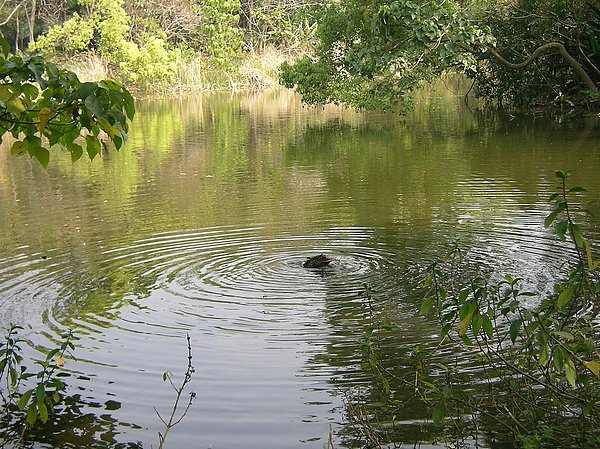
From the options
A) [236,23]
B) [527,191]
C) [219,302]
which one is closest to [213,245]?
[219,302]

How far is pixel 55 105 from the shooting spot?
3656 millimetres

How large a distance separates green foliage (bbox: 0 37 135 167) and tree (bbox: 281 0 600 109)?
7441 millimetres

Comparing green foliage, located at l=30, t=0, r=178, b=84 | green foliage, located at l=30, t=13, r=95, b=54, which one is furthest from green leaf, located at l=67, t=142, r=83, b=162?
green foliage, located at l=30, t=13, r=95, b=54

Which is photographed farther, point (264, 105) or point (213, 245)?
point (264, 105)

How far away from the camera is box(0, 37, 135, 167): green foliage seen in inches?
133

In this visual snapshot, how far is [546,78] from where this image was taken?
24469 millimetres

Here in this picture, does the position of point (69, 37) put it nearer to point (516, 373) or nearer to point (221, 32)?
point (221, 32)

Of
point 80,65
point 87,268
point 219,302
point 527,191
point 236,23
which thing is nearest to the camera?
point 219,302

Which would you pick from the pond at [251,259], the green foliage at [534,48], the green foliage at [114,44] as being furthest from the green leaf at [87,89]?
the green foliage at [114,44]

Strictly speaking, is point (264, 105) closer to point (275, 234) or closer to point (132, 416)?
point (275, 234)

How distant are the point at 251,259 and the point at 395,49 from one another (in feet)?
13.4

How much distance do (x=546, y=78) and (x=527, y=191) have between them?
11732mm

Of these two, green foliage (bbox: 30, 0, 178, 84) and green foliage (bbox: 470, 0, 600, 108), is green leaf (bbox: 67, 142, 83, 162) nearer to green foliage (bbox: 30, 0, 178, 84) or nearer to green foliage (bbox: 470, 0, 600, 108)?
green foliage (bbox: 470, 0, 600, 108)

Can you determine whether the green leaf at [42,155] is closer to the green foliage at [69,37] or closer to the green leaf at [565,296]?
the green leaf at [565,296]
